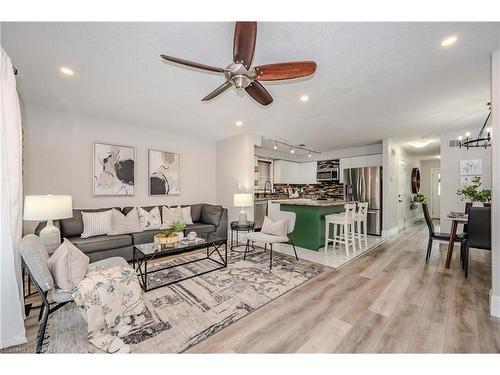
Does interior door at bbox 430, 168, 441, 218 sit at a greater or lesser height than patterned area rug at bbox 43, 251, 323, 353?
greater

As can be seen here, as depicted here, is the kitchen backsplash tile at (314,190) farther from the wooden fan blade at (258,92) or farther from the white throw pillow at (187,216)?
the wooden fan blade at (258,92)

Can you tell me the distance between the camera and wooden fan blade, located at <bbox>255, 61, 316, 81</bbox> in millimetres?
1641

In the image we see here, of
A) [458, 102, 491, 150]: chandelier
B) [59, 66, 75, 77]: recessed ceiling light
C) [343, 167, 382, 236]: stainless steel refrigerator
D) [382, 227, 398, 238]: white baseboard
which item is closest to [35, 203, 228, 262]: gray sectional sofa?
[59, 66, 75, 77]: recessed ceiling light

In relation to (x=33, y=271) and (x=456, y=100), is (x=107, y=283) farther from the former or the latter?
(x=456, y=100)

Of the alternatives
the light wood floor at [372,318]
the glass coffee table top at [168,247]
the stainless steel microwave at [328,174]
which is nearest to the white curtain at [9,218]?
the light wood floor at [372,318]

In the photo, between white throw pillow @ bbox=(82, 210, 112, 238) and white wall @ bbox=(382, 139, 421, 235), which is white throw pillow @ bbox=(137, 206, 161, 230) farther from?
white wall @ bbox=(382, 139, 421, 235)

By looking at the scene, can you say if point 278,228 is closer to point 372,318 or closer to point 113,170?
point 372,318

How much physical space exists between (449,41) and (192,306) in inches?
136

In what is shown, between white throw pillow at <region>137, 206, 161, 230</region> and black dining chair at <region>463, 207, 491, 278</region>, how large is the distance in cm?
496

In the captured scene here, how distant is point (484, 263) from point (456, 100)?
2.74m

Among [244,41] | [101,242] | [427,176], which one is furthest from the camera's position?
[427,176]

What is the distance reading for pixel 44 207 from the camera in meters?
2.34

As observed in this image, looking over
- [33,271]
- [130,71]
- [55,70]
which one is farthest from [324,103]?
[33,271]

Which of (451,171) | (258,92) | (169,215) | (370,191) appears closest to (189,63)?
(258,92)
